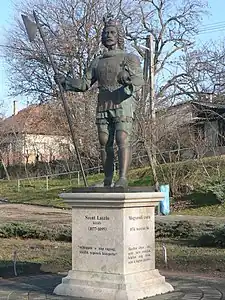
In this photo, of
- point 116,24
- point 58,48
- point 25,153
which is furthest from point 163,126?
point 25,153

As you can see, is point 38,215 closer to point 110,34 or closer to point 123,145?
point 123,145

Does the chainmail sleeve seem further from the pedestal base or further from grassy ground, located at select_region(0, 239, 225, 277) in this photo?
grassy ground, located at select_region(0, 239, 225, 277)

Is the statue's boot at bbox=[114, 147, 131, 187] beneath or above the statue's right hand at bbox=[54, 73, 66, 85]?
beneath

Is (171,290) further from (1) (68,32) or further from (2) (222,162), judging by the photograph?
(1) (68,32)

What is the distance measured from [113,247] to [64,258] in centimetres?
455

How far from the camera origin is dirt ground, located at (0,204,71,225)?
70.4 feet

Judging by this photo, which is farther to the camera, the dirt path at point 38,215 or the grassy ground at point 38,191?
the grassy ground at point 38,191

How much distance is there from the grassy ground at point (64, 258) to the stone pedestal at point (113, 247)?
249cm

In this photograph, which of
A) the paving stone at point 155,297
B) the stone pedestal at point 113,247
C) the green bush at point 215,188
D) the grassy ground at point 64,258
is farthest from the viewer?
the green bush at point 215,188

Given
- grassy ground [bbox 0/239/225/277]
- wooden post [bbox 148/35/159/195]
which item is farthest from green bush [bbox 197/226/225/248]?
wooden post [bbox 148/35/159/195]

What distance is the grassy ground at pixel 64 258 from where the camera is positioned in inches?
454

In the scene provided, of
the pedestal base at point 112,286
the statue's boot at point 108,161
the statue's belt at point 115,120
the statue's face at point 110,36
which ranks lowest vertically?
the pedestal base at point 112,286

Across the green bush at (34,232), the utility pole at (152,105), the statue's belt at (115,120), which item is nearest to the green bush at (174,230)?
the green bush at (34,232)

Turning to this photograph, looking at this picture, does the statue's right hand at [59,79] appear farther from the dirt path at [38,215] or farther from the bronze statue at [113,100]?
the dirt path at [38,215]
